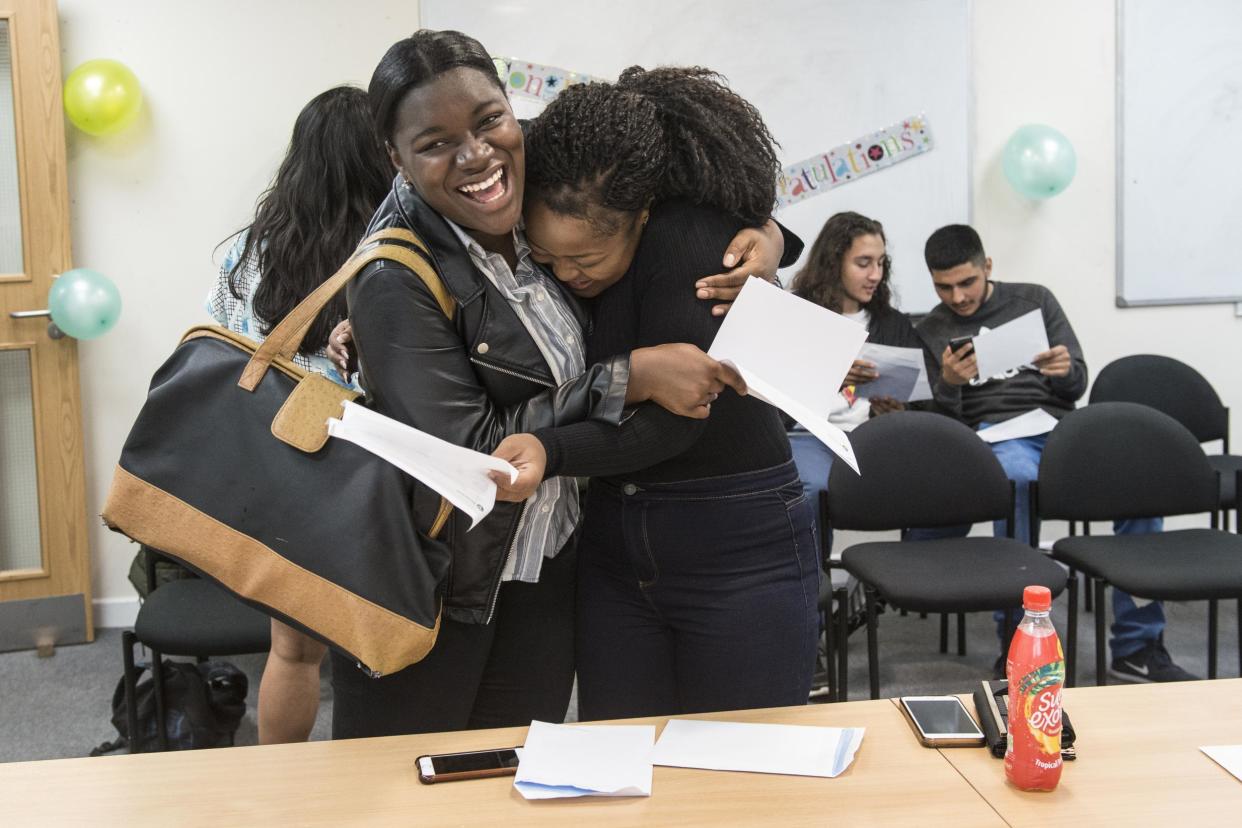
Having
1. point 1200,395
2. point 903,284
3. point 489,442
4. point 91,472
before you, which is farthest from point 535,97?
point 489,442

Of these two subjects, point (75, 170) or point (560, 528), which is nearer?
point (560, 528)

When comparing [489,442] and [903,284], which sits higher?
[903,284]

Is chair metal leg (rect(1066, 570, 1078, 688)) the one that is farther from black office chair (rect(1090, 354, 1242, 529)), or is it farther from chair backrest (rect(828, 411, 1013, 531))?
black office chair (rect(1090, 354, 1242, 529))

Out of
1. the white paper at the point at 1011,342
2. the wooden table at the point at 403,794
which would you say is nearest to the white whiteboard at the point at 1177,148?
the white paper at the point at 1011,342

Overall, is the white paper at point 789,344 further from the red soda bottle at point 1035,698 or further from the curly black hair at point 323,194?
the curly black hair at point 323,194

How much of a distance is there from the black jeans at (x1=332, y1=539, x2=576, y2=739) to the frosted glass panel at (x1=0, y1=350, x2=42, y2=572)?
289 cm

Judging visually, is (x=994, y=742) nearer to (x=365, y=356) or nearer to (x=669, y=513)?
(x=669, y=513)

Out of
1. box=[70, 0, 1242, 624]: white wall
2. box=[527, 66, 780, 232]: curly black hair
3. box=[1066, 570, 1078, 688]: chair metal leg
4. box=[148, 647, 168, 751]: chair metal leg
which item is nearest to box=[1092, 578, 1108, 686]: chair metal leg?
box=[1066, 570, 1078, 688]: chair metal leg

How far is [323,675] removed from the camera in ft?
11.4

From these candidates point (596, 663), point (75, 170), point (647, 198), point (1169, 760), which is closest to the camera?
point (1169, 760)

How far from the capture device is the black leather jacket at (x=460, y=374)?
4.33 feet

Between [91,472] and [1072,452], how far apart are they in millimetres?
3332

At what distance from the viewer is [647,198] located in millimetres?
1451

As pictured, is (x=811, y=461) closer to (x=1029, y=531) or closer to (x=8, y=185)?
(x=1029, y=531)
